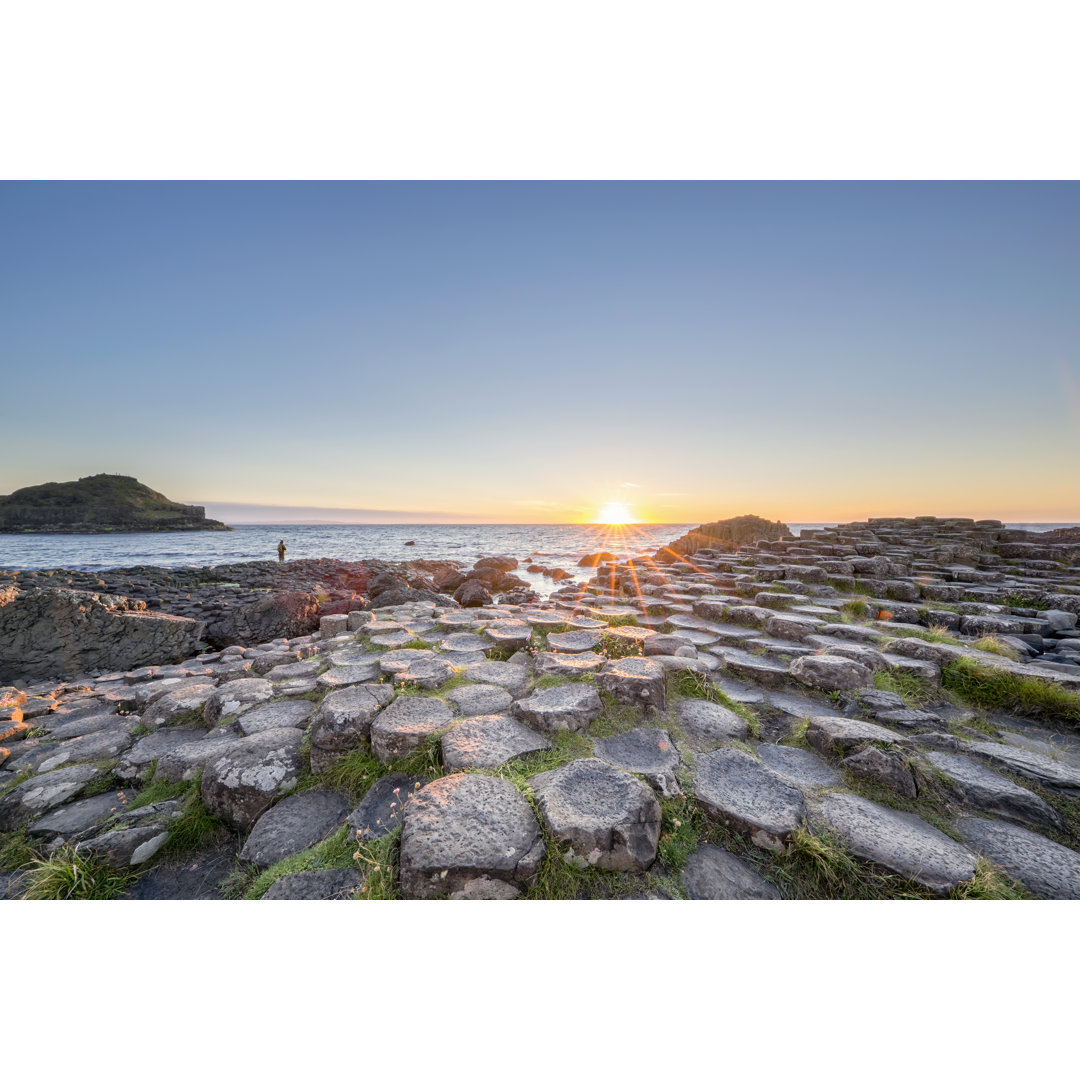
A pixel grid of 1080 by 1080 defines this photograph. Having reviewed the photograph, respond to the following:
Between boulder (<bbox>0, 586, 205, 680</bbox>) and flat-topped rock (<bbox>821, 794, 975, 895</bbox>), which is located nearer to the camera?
flat-topped rock (<bbox>821, 794, 975, 895</bbox>)

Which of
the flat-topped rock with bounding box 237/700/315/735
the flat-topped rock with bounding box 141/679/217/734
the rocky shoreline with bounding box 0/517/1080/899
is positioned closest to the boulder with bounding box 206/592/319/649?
the rocky shoreline with bounding box 0/517/1080/899

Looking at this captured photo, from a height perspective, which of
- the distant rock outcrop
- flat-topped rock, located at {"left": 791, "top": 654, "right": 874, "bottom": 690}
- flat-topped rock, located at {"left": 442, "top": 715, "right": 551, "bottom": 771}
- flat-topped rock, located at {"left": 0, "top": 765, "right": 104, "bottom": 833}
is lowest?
flat-topped rock, located at {"left": 0, "top": 765, "right": 104, "bottom": 833}

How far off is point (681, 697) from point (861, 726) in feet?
3.94

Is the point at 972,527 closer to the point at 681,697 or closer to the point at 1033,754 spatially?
the point at 1033,754

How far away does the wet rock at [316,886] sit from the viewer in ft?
6.50

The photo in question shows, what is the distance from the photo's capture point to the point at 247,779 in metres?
2.63

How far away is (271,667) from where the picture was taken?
14.9ft

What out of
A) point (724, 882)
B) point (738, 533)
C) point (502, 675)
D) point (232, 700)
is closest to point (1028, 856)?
point (724, 882)

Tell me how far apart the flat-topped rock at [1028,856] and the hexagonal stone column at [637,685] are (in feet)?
5.53

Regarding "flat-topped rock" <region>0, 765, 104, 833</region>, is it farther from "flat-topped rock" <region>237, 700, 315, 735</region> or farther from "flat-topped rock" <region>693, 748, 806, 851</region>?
"flat-topped rock" <region>693, 748, 806, 851</region>

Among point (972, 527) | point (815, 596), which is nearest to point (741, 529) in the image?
point (972, 527)

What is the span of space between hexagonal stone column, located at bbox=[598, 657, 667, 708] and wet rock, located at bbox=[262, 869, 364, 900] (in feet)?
6.48

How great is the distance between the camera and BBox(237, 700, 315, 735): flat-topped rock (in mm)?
3230

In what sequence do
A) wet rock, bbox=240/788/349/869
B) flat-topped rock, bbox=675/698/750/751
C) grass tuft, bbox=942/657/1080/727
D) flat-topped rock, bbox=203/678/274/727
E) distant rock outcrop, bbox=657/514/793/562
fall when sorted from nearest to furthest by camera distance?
wet rock, bbox=240/788/349/869 → flat-topped rock, bbox=675/698/750/751 → grass tuft, bbox=942/657/1080/727 → flat-topped rock, bbox=203/678/274/727 → distant rock outcrop, bbox=657/514/793/562
